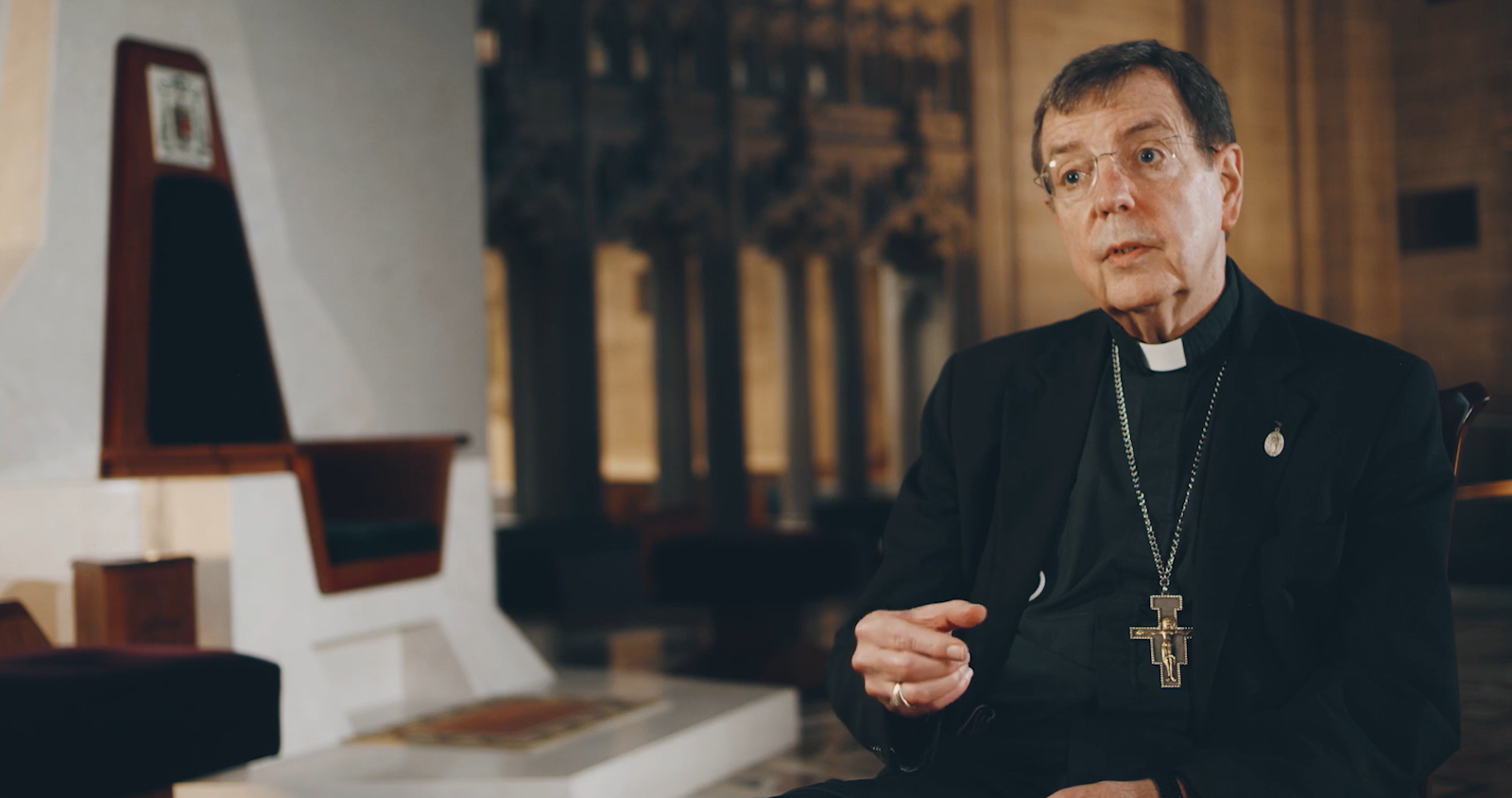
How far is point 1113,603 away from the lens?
1.65 meters

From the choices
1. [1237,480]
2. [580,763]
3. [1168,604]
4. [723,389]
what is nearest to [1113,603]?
[1168,604]

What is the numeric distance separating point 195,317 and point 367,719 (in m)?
1.44

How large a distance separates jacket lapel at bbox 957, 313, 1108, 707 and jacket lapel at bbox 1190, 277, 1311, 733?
17 cm

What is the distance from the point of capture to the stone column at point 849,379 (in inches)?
371

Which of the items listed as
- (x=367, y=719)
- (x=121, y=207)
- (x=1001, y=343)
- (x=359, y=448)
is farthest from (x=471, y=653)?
(x=1001, y=343)

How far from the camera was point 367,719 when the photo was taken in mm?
4504

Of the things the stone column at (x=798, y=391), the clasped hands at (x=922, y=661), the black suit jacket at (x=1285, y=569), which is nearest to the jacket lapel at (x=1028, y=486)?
the black suit jacket at (x=1285, y=569)

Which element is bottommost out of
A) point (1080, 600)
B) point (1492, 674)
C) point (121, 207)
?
point (1492, 674)

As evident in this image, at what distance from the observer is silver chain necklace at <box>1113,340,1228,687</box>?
157 cm

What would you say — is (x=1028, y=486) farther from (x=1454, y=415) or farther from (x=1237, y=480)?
(x=1454, y=415)

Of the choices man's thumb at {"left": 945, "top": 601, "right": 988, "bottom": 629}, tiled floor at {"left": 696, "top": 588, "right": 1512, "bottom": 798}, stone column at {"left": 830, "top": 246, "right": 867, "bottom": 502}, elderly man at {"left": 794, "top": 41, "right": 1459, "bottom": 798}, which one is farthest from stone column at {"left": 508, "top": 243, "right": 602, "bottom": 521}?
man's thumb at {"left": 945, "top": 601, "right": 988, "bottom": 629}

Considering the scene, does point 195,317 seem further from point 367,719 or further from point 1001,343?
point 1001,343

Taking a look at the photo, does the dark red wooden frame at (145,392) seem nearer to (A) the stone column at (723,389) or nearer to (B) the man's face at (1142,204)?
(B) the man's face at (1142,204)

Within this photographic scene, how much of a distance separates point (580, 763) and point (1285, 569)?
250cm
